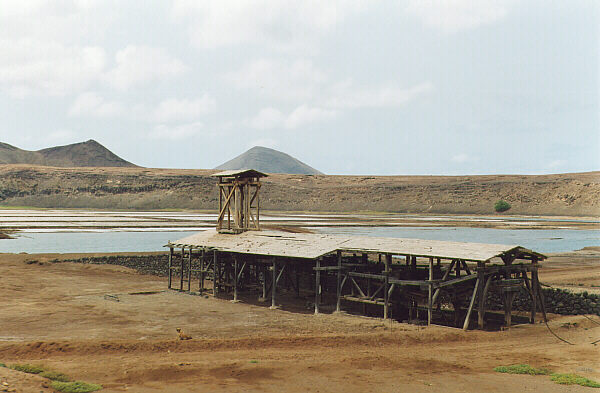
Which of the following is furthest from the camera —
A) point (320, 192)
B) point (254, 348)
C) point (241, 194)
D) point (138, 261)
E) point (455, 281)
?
point (320, 192)

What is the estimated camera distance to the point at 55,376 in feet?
45.0

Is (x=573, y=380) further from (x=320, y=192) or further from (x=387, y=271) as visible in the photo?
(x=320, y=192)

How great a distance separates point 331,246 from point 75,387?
47.5ft

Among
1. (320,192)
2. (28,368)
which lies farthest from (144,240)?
(320,192)

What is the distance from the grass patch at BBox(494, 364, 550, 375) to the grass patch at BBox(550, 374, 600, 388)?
0.47 metres

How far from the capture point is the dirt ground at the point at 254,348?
13.9 m

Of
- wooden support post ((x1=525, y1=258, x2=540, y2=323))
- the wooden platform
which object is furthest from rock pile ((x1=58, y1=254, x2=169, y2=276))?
wooden support post ((x1=525, y1=258, x2=540, y2=323))

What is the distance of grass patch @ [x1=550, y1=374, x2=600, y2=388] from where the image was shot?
13.8 meters

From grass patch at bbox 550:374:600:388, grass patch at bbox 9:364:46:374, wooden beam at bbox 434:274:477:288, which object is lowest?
grass patch at bbox 550:374:600:388

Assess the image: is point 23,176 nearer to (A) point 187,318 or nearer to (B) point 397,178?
(B) point 397,178

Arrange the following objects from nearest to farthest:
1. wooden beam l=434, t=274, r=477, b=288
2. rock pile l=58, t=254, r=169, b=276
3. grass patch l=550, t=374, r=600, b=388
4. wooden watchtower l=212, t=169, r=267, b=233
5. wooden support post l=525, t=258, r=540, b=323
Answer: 1. grass patch l=550, t=374, r=600, b=388
2. wooden beam l=434, t=274, r=477, b=288
3. wooden support post l=525, t=258, r=540, b=323
4. wooden watchtower l=212, t=169, r=267, b=233
5. rock pile l=58, t=254, r=169, b=276

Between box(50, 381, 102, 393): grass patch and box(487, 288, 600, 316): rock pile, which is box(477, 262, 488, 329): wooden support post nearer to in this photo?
box(487, 288, 600, 316): rock pile

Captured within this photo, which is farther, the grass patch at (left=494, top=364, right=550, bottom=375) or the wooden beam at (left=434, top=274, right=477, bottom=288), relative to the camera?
the wooden beam at (left=434, top=274, right=477, bottom=288)

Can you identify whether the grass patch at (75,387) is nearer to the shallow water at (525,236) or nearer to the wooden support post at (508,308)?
the wooden support post at (508,308)
